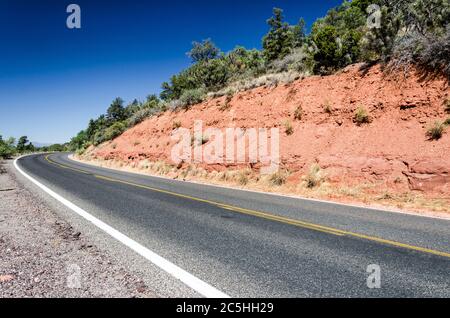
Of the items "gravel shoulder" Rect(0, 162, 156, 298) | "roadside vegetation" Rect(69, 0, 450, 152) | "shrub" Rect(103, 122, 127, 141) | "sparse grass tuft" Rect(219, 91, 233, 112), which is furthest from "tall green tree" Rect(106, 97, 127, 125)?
"gravel shoulder" Rect(0, 162, 156, 298)

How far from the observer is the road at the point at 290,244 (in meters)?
3.81

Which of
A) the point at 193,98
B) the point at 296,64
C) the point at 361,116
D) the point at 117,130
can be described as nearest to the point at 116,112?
the point at 117,130

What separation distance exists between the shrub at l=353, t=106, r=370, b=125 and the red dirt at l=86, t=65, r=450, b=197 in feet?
0.77

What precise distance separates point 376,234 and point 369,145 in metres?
8.02

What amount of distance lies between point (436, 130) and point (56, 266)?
12.8 metres

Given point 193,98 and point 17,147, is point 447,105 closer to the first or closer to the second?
point 193,98

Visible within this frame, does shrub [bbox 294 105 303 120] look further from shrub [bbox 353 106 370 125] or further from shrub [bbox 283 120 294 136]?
shrub [bbox 353 106 370 125]

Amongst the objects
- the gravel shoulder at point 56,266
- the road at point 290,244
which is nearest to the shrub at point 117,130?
the road at point 290,244

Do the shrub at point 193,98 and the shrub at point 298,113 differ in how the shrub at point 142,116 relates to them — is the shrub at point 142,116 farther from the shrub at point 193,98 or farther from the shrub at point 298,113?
the shrub at point 298,113

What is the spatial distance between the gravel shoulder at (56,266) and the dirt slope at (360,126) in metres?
9.86

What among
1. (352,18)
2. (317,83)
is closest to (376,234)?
(317,83)

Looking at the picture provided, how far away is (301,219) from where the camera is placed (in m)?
7.41

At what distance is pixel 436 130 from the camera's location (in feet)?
37.4
